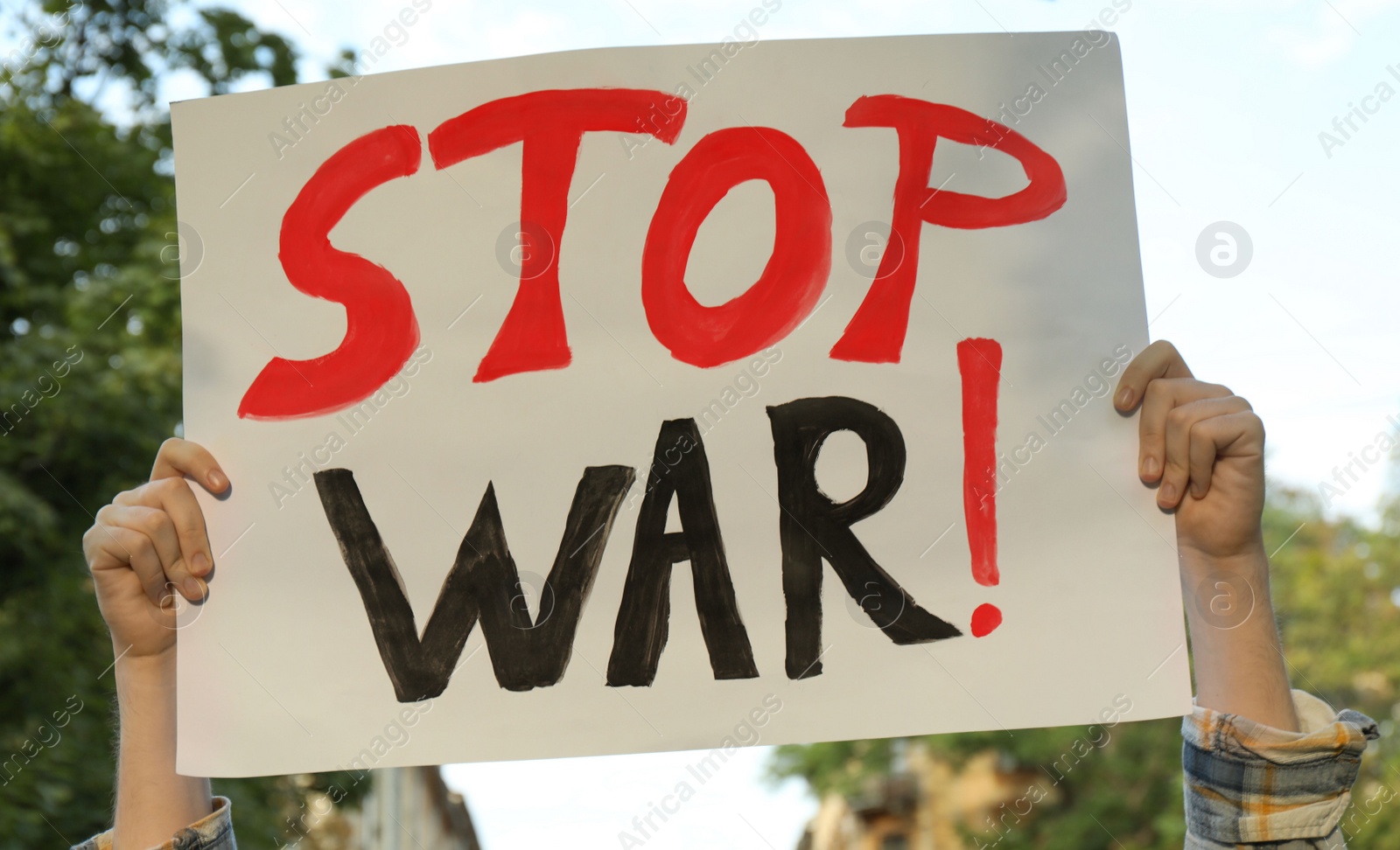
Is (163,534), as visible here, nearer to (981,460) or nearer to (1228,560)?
(981,460)

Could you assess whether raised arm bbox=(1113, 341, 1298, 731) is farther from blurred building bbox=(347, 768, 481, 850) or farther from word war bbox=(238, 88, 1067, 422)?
blurred building bbox=(347, 768, 481, 850)

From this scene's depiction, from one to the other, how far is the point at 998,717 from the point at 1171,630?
28 centimetres

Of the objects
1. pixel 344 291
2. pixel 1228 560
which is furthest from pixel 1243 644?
pixel 344 291

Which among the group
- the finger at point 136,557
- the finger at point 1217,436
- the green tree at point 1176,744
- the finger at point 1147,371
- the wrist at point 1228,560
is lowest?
the wrist at point 1228,560

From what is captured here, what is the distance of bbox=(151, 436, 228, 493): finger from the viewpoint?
1533 mm

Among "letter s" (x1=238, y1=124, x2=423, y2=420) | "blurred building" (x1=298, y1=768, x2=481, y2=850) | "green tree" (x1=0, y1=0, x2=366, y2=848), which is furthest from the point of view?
"blurred building" (x1=298, y1=768, x2=481, y2=850)

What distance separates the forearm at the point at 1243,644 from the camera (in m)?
1.42

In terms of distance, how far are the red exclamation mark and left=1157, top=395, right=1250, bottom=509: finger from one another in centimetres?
24

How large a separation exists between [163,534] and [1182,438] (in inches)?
58.0

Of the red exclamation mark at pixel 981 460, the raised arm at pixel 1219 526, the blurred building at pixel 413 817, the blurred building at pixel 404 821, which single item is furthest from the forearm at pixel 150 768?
the blurred building at pixel 413 817

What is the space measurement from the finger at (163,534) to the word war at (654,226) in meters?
0.19

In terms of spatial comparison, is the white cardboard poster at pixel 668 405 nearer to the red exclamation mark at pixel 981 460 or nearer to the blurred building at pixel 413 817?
the red exclamation mark at pixel 981 460

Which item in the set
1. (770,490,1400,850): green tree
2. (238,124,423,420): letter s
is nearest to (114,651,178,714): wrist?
(238,124,423,420): letter s

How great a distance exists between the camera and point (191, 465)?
1538 millimetres
